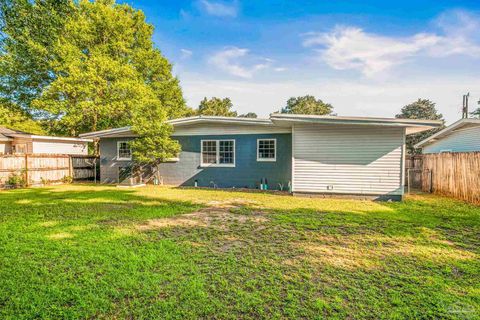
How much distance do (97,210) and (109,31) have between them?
18.9 m

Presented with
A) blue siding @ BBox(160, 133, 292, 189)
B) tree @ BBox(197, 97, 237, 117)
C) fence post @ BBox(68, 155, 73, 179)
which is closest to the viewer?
blue siding @ BBox(160, 133, 292, 189)

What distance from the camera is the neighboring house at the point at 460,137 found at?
9909mm

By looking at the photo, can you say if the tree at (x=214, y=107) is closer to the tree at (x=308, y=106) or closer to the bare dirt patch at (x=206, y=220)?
the tree at (x=308, y=106)

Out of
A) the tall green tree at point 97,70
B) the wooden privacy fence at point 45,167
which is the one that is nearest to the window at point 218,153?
the tall green tree at point 97,70

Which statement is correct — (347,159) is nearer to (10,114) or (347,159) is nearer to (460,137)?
(460,137)

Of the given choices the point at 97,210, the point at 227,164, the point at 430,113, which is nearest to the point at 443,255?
the point at 97,210

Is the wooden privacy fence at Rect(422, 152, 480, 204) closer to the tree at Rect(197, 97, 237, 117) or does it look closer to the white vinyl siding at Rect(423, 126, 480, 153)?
the white vinyl siding at Rect(423, 126, 480, 153)

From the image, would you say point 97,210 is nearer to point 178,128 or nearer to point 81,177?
point 178,128

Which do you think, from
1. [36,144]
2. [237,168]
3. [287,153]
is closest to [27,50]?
[36,144]

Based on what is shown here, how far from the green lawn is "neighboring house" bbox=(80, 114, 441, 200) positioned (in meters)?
2.55

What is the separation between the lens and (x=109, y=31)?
19641mm

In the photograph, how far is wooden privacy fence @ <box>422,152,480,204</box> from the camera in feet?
25.6

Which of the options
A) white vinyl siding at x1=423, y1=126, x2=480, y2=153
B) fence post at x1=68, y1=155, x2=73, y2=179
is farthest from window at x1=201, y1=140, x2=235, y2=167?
white vinyl siding at x1=423, y1=126, x2=480, y2=153

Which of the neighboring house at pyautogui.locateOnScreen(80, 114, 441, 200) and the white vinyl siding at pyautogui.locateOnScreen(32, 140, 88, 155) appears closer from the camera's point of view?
the neighboring house at pyautogui.locateOnScreen(80, 114, 441, 200)
